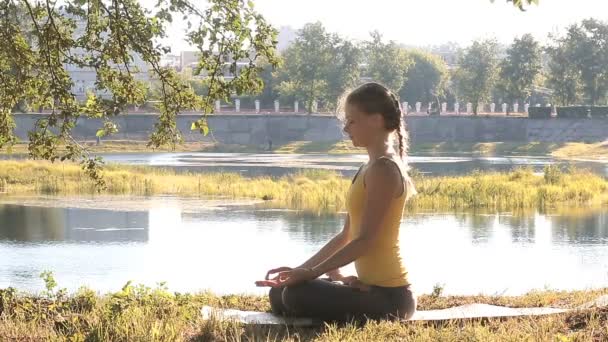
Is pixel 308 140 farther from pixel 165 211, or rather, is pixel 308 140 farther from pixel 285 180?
pixel 165 211

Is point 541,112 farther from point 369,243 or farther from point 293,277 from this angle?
A: point 369,243

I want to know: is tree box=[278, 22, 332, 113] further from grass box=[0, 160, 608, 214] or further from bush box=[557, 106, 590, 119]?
grass box=[0, 160, 608, 214]

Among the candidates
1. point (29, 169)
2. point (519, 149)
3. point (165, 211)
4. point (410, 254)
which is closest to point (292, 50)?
point (519, 149)

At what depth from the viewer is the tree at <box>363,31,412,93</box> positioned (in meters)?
74.7

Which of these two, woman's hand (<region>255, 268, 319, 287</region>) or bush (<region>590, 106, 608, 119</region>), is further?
bush (<region>590, 106, 608, 119</region>)

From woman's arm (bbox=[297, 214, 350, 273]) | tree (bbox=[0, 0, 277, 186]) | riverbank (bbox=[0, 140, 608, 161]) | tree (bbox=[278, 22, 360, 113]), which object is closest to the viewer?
woman's arm (bbox=[297, 214, 350, 273])

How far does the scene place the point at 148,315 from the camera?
222 inches

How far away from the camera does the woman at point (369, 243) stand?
492 cm

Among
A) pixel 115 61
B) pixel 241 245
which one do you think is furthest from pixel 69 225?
pixel 115 61

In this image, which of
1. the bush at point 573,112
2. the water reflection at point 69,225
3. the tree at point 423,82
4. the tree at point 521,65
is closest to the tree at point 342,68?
the tree at point 521,65

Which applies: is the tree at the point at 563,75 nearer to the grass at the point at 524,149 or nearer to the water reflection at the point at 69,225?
the grass at the point at 524,149

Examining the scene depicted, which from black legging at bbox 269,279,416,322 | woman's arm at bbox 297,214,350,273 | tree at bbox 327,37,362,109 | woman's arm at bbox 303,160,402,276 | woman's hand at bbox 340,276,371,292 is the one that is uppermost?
tree at bbox 327,37,362,109

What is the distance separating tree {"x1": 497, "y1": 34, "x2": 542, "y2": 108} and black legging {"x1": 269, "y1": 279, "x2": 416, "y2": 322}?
7076cm

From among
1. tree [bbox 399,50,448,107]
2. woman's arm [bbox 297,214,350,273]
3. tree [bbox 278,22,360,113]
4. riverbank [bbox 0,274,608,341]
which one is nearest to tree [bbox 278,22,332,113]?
tree [bbox 278,22,360,113]
